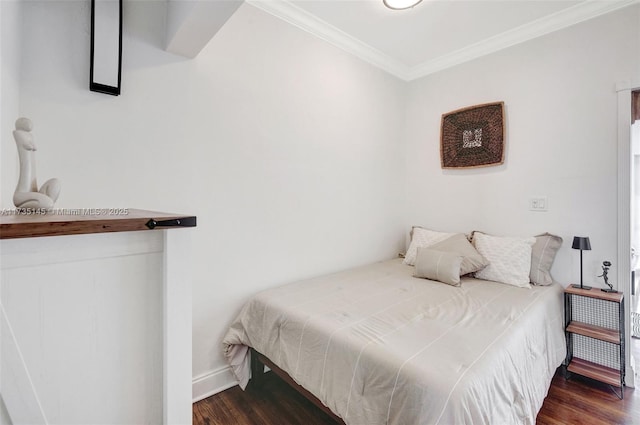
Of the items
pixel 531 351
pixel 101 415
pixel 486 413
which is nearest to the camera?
pixel 101 415

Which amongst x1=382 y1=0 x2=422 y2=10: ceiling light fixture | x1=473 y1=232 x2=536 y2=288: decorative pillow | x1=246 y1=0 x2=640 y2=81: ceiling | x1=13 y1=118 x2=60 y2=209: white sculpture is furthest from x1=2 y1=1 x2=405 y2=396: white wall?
x1=473 y1=232 x2=536 y2=288: decorative pillow

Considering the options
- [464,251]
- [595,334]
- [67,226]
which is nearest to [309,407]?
[464,251]

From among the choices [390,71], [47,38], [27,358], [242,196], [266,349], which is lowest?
[266,349]

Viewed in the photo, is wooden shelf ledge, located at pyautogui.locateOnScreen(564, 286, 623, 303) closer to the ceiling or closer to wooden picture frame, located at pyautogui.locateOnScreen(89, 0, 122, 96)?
the ceiling

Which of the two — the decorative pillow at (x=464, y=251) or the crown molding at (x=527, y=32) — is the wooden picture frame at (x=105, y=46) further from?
the crown molding at (x=527, y=32)

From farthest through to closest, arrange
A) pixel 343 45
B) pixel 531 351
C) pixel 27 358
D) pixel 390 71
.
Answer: pixel 390 71 < pixel 343 45 < pixel 531 351 < pixel 27 358

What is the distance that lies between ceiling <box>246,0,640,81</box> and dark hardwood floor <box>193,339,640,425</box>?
105 inches

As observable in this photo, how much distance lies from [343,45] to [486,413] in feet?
9.06

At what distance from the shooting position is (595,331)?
2062mm

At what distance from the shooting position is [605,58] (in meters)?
2.16

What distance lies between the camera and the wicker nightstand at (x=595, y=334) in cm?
200

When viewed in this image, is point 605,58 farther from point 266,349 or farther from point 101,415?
point 101,415

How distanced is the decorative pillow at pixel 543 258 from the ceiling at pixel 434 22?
5.52ft

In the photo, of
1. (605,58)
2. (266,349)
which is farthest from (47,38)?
(605,58)
